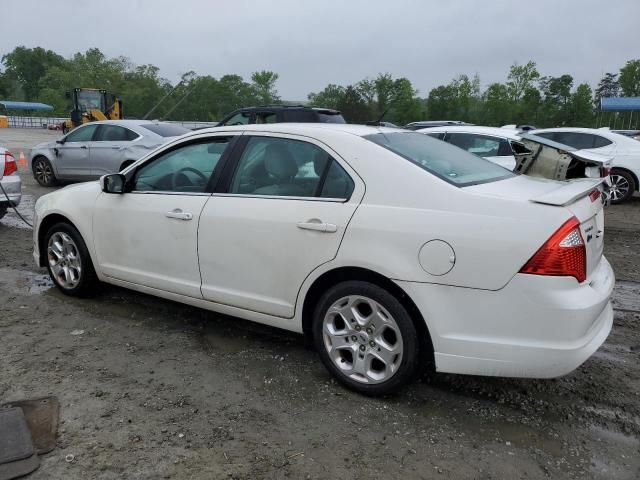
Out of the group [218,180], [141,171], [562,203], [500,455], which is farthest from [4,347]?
[562,203]

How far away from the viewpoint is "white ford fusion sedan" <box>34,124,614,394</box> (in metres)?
2.71

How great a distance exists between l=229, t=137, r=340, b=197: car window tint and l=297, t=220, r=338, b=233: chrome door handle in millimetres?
216

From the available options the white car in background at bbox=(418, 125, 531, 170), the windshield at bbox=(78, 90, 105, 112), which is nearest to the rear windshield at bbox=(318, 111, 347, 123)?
the white car in background at bbox=(418, 125, 531, 170)

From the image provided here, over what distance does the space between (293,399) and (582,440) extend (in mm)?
1579

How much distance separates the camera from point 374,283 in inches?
121

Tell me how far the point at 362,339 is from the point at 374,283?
1.14ft

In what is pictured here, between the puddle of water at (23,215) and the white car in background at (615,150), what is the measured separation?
9.12m

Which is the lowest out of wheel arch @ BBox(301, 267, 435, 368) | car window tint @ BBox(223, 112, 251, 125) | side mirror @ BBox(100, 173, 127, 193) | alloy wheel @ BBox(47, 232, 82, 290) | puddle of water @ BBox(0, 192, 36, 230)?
puddle of water @ BBox(0, 192, 36, 230)

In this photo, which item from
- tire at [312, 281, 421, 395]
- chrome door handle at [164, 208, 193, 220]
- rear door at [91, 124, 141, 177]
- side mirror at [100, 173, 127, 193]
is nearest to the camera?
tire at [312, 281, 421, 395]

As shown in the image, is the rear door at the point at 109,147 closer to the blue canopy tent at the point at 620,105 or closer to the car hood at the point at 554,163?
the car hood at the point at 554,163

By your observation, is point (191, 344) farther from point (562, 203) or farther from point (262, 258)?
point (562, 203)

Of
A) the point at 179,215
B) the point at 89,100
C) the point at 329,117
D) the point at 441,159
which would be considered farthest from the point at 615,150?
the point at 89,100

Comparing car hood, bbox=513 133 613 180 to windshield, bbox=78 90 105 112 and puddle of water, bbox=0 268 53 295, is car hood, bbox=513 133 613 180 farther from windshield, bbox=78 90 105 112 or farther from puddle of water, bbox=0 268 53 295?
windshield, bbox=78 90 105 112

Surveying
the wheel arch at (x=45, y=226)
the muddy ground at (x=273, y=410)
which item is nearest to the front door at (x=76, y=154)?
the wheel arch at (x=45, y=226)
